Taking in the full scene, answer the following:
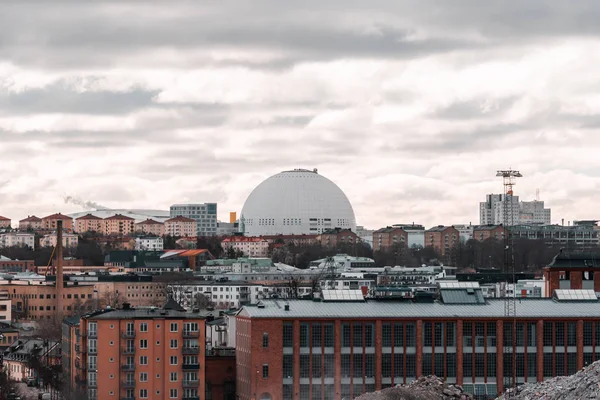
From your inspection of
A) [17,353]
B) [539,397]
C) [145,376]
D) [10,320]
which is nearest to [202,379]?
[145,376]

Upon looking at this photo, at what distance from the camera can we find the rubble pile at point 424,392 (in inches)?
2356

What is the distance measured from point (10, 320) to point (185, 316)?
60.0m

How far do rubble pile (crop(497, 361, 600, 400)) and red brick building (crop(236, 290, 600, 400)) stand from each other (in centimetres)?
1166

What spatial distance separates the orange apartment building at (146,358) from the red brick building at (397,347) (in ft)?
9.95

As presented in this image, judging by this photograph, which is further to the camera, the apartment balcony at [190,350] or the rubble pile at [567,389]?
the apartment balcony at [190,350]

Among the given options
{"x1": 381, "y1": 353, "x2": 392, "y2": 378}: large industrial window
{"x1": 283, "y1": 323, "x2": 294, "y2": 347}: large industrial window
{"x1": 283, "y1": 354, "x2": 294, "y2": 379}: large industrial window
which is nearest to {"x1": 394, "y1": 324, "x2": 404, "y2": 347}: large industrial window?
{"x1": 381, "y1": 353, "x2": 392, "y2": 378}: large industrial window

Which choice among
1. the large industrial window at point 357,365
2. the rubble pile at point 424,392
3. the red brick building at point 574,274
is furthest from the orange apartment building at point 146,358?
the red brick building at point 574,274

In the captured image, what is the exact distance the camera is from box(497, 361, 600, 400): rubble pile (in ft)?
154

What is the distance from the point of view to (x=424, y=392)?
62.0 meters

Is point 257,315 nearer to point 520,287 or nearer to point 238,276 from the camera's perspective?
point 520,287

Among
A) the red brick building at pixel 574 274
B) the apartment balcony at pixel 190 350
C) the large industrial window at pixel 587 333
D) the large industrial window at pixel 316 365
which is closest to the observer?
the large industrial window at pixel 316 365

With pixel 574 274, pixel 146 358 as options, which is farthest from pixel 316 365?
pixel 574 274

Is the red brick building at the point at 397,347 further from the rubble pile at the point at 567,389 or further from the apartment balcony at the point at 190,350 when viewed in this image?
the rubble pile at the point at 567,389

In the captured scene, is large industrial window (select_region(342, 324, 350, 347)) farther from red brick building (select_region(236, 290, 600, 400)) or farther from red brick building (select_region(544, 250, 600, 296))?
red brick building (select_region(544, 250, 600, 296))
